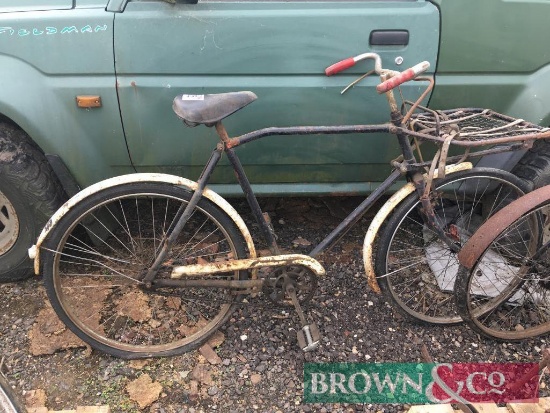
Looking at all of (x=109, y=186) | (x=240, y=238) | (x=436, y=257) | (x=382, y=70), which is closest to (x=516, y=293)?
(x=436, y=257)

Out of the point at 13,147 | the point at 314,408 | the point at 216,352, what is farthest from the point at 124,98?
the point at 314,408

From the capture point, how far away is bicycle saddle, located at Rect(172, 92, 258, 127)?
2096mm

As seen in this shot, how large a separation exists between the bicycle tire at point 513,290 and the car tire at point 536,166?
0.56 ft

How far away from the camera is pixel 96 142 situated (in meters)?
2.59

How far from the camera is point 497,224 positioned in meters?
2.28

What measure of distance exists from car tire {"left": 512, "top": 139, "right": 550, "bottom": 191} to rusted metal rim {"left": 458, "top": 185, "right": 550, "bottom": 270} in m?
0.43

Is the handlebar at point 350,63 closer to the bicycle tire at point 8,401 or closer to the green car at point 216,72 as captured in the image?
the green car at point 216,72

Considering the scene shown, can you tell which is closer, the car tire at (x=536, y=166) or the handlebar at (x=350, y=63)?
the handlebar at (x=350, y=63)

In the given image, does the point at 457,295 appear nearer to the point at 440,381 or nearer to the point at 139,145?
the point at 440,381

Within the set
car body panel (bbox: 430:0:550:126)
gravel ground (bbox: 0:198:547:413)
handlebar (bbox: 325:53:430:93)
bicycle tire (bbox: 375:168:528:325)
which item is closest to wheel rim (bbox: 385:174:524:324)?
bicycle tire (bbox: 375:168:528:325)

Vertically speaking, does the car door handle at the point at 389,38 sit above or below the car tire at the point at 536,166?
above

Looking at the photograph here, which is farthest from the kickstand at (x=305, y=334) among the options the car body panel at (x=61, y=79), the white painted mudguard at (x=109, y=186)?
the car body panel at (x=61, y=79)

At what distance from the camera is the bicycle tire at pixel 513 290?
253 cm

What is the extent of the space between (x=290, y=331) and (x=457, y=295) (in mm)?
916
